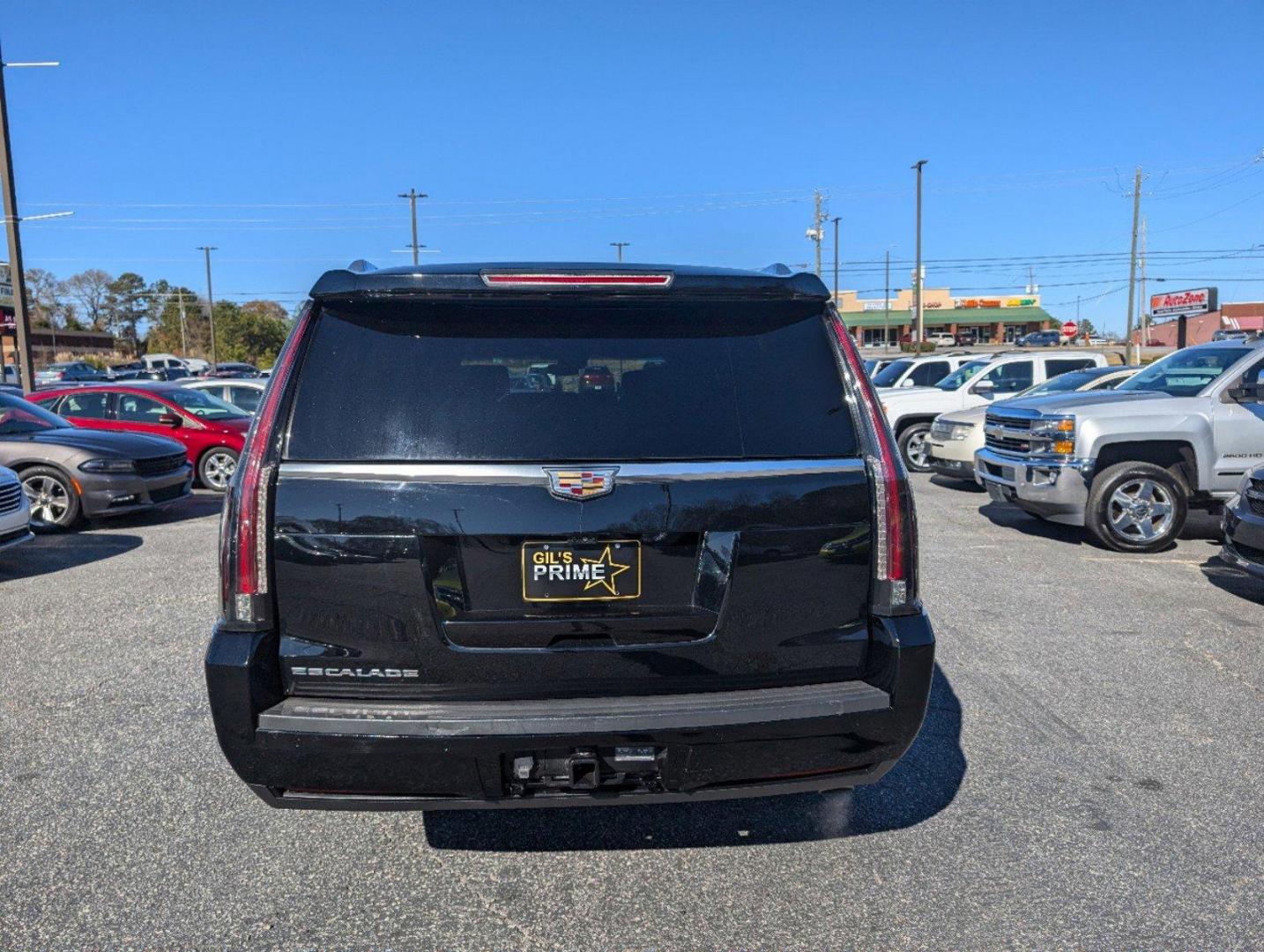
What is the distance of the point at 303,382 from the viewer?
3.01 m

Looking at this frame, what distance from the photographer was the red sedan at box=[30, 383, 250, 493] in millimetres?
13789

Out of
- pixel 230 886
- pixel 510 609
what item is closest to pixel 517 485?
pixel 510 609

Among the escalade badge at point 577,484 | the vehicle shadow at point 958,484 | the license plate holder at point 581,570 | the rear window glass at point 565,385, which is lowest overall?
the vehicle shadow at point 958,484

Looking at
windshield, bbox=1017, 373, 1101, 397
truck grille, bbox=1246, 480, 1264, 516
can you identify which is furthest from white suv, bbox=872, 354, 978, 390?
truck grille, bbox=1246, 480, 1264, 516

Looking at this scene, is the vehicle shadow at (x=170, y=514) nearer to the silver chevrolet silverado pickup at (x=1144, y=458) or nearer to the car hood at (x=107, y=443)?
the car hood at (x=107, y=443)

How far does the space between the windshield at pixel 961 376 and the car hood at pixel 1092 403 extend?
6.41 m

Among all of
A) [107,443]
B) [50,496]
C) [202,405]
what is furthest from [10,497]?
[202,405]

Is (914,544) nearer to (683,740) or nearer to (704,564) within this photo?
(704,564)

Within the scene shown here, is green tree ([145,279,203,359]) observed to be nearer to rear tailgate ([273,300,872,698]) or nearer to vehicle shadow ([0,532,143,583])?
vehicle shadow ([0,532,143,583])

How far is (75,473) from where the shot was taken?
1058cm

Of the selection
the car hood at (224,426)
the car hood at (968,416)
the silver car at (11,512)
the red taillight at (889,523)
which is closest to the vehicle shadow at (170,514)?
the car hood at (224,426)

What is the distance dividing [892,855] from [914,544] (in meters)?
1.18

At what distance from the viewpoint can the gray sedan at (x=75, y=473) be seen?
10.6 m

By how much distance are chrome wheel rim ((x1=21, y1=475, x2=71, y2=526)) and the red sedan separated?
310 centimetres
